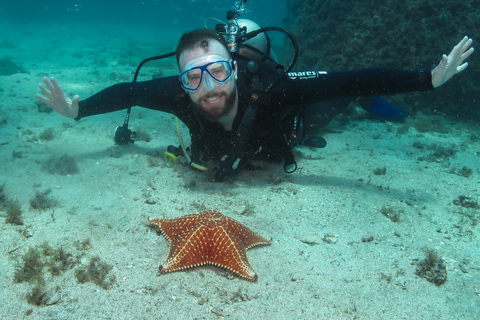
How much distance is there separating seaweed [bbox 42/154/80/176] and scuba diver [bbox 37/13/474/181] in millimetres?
955

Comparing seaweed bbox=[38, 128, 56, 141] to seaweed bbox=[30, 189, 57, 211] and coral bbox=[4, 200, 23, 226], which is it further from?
coral bbox=[4, 200, 23, 226]

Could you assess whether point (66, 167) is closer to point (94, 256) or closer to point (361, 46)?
point (94, 256)

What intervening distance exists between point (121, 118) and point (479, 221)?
881cm

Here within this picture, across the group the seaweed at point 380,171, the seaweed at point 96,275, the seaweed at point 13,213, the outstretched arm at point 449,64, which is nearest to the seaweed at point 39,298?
the seaweed at point 96,275

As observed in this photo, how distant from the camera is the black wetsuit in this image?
405 centimetres

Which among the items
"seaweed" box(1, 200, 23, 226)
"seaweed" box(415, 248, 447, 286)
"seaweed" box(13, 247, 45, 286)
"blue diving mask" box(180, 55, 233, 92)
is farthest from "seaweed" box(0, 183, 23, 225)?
"seaweed" box(415, 248, 447, 286)

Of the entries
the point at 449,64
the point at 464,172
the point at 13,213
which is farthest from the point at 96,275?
the point at 464,172

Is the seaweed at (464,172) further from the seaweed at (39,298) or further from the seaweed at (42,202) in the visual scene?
the seaweed at (42,202)

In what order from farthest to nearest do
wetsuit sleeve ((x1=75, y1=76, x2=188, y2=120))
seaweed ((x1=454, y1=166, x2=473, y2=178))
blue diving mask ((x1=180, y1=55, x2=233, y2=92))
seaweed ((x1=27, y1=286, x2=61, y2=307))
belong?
seaweed ((x1=454, y1=166, x2=473, y2=178)) → wetsuit sleeve ((x1=75, y1=76, x2=188, y2=120)) → blue diving mask ((x1=180, y1=55, x2=233, y2=92)) → seaweed ((x1=27, y1=286, x2=61, y2=307))

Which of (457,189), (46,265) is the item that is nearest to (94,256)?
(46,265)

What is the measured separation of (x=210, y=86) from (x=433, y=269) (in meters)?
3.72

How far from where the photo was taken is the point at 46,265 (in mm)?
2635

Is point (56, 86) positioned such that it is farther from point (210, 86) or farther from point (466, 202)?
point (466, 202)

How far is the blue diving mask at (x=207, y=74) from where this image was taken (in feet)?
12.5
